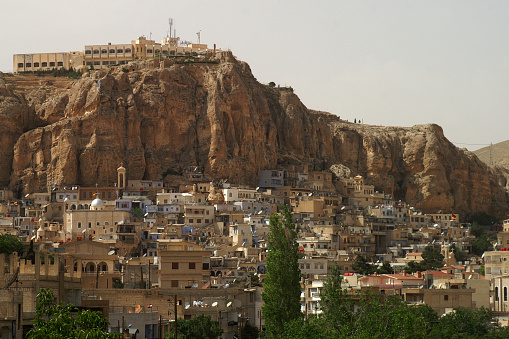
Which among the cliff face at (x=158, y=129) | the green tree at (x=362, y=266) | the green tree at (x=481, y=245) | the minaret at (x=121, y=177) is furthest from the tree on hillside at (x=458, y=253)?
the minaret at (x=121, y=177)

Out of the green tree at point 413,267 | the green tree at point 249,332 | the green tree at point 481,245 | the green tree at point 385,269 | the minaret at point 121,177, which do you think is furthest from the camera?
the minaret at point 121,177

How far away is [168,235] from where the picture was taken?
96.4 meters

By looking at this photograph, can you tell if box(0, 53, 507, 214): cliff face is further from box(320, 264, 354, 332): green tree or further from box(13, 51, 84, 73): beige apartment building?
box(320, 264, 354, 332): green tree

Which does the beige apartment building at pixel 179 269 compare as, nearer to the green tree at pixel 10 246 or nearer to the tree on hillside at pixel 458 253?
the green tree at pixel 10 246

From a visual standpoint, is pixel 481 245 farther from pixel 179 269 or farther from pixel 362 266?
pixel 179 269

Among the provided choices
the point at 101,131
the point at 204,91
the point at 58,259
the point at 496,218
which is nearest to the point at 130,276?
the point at 58,259

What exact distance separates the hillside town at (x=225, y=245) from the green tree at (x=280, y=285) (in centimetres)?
458

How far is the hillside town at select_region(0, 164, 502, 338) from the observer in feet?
183

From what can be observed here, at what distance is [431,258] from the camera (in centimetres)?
9581

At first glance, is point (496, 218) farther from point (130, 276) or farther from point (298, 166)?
point (130, 276)

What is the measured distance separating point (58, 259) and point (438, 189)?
10199 centimetres

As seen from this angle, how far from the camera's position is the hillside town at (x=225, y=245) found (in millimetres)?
55922

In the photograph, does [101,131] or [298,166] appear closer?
[101,131]

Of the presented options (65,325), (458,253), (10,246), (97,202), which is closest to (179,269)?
(10,246)
